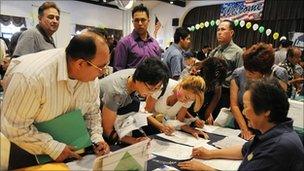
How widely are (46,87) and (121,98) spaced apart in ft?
1.64

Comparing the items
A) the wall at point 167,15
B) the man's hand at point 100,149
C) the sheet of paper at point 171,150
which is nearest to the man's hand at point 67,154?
the man's hand at point 100,149

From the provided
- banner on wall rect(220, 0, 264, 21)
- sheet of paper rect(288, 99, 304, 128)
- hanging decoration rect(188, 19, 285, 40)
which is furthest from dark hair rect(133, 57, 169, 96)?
banner on wall rect(220, 0, 264, 21)

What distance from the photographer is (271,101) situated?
42.6 inches

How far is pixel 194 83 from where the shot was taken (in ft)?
5.75

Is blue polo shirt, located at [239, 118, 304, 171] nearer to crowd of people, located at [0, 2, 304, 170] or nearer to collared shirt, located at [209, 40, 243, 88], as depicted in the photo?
crowd of people, located at [0, 2, 304, 170]

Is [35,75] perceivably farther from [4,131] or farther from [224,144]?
[224,144]

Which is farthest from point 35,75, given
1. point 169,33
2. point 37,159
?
point 169,33

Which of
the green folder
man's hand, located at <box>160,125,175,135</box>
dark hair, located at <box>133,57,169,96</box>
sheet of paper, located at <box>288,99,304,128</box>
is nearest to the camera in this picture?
the green folder

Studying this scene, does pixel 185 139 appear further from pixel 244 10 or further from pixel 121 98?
pixel 244 10

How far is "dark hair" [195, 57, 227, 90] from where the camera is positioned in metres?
2.02

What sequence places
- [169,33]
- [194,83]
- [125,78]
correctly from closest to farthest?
[125,78] → [194,83] → [169,33]

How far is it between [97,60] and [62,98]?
0.74ft

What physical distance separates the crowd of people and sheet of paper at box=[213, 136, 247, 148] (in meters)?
0.12


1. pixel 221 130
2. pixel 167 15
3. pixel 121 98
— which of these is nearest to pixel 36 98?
pixel 121 98
